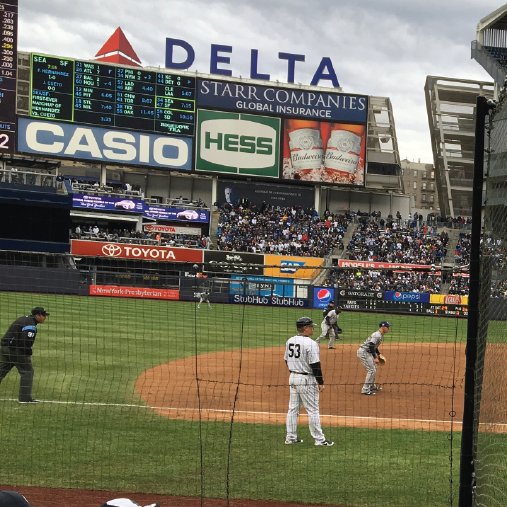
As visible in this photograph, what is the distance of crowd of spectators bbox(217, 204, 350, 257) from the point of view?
59031 millimetres

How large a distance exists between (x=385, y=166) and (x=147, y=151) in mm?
20623

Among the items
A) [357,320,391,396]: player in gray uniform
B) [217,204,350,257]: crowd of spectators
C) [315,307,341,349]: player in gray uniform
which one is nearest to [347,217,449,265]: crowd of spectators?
[217,204,350,257]: crowd of spectators

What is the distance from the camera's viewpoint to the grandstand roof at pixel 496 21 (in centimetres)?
4927

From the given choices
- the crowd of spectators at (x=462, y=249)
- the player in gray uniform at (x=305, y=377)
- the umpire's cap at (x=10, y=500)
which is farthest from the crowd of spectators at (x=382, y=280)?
the umpire's cap at (x=10, y=500)

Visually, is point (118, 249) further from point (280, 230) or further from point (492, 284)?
point (492, 284)

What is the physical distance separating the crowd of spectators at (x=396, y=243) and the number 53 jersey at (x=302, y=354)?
47895 millimetres

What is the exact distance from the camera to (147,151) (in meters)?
55.9

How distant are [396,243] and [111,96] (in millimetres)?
23833

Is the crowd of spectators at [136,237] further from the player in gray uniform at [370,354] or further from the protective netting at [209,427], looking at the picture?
the player in gray uniform at [370,354]

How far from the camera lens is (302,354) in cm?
1159

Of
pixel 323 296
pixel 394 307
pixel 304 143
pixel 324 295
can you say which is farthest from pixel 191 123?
pixel 324 295

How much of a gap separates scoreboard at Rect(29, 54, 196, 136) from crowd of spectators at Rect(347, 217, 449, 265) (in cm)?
1551

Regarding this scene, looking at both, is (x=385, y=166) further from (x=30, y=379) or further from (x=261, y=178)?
(x=30, y=379)

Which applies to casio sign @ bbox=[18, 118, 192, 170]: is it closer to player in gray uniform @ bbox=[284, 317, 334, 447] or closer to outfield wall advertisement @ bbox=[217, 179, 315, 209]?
outfield wall advertisement @ bbox=[217, 179, 315, 209]
